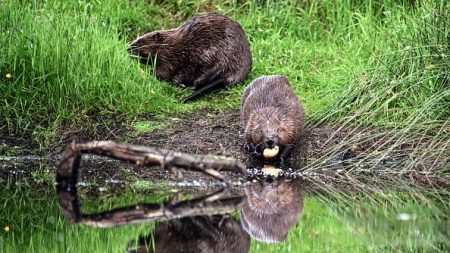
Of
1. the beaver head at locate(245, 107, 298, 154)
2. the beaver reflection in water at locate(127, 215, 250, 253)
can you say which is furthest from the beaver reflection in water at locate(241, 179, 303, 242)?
the beaver head at locate(245, 107, 298, 154)

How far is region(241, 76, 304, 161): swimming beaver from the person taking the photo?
23.0 ft

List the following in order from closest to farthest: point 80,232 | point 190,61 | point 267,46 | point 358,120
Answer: point 80,232 → point 358,120 → point 190,61 → point 267,46

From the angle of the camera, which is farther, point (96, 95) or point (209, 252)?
point (96, 95)

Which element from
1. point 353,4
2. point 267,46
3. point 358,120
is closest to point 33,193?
point 358,120

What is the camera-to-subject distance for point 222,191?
628 centimetres

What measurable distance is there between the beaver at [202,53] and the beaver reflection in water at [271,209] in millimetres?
1796

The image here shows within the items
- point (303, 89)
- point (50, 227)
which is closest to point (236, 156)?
point (303, 89)

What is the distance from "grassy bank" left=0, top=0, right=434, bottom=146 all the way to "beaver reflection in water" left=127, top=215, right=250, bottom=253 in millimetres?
2347

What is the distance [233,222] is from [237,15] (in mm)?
4290

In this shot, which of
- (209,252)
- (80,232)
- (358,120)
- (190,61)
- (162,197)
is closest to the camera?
(209,252)

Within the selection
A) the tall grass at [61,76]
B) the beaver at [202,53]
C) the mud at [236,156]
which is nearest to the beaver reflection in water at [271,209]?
the mud at [236,156]

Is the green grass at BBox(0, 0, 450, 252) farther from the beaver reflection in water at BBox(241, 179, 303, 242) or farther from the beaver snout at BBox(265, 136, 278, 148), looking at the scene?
the beaver snout at BBox(265, 136, 278, 148)

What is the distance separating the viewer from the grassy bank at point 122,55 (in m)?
7.52

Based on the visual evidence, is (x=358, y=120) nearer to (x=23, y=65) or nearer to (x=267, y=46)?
(x=267, y=46)
